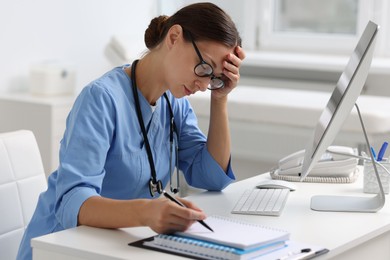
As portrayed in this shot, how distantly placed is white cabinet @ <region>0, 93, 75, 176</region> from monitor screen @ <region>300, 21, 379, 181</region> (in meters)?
2.32

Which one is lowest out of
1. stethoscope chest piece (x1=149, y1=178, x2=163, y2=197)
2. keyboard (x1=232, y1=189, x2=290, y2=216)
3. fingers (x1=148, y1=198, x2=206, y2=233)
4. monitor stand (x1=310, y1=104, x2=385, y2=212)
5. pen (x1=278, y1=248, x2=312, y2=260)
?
monitor stand (x1=310, y1=104, x2=385, y2=212)

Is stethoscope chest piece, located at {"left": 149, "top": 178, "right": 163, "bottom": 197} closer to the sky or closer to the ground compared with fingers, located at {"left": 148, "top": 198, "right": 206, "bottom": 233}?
closer to the ground

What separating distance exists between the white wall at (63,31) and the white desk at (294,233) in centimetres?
235

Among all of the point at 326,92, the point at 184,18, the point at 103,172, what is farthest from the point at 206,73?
the point at 326,92

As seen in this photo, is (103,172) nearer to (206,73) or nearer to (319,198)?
(206,73)

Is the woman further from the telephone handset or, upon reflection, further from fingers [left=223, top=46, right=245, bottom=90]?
the telephone handset

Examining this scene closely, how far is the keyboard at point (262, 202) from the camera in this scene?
2.06 meters

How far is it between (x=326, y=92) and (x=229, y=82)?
2.63 meters

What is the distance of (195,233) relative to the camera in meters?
1.69

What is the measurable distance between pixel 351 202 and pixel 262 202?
10.2 inches

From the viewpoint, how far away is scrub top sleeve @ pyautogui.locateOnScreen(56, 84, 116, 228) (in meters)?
1.86

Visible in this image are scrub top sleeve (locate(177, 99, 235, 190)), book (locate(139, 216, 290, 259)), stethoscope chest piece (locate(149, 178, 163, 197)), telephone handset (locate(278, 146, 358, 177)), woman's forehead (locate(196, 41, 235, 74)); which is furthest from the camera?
telephone handset (locate(278, 146, 358, 177))

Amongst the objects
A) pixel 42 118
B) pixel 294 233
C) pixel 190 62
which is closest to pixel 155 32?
pixel 190 62

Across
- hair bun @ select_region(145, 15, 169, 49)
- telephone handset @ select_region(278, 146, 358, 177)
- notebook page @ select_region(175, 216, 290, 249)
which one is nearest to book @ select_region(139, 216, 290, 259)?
notebook page @ select_region(175, 216, 290, 249)
